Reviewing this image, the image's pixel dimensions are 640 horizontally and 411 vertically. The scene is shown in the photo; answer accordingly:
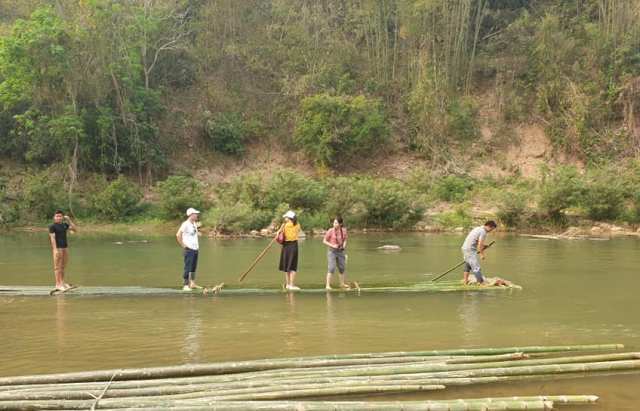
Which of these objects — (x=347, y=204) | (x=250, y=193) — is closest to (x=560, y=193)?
(x=347, y=204)

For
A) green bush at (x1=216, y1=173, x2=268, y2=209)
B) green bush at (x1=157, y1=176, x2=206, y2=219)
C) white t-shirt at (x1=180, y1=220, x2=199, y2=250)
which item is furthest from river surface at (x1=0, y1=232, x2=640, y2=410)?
green bush at (x1=157, y1=176, x2=206, y2=219)

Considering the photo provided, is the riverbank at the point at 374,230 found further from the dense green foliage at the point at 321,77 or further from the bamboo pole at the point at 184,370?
the bamboo pole at the point at 184,370

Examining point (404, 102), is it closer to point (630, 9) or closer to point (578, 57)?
point (578, 57)

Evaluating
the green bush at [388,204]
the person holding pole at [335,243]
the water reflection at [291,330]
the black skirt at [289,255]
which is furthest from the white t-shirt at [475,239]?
the green bush at [388,204]

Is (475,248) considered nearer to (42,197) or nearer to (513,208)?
(513,208)

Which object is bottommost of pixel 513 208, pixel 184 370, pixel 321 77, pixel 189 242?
pixel 184 370

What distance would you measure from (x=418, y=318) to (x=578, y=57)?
37675 millimetres

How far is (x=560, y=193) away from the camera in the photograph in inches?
1222

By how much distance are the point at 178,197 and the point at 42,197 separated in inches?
297

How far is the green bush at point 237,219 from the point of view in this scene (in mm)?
31375

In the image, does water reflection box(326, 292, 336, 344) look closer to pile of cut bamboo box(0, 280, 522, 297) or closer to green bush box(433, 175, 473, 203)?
pile of cut bamboo box(0, 280, 522, 297)

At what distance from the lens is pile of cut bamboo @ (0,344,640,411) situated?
6.50 metres

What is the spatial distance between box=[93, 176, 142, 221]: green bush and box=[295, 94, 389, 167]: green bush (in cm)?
1103

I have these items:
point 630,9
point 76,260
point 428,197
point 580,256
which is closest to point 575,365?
point 580,256
